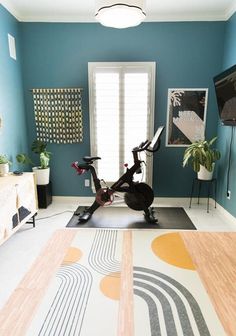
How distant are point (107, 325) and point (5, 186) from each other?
5.61ft

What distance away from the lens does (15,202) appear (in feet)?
8.43

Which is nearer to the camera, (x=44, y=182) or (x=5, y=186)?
(x=5, y=186)

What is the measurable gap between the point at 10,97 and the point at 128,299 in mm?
3080

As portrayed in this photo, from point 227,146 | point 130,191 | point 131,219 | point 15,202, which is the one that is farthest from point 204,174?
point 15,202

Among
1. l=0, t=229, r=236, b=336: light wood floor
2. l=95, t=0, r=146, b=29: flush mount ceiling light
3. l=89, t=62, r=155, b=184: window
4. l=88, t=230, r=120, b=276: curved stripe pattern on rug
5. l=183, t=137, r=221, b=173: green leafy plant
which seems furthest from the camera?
l=89, t=62, r=155, b=184: window

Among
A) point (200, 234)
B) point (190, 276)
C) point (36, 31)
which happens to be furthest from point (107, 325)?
point (36, 31)

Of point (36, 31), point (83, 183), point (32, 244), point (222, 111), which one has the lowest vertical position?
point (32, 244)

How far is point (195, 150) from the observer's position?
11.0 ft

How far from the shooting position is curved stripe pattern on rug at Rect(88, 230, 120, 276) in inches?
77.7

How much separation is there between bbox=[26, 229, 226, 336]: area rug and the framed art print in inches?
80.6

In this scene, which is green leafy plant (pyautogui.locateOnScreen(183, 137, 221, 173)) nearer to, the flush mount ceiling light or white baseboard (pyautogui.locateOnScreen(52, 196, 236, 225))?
white baseboard (pyautogui.locateOnScreen(52, 196, 236, 225))

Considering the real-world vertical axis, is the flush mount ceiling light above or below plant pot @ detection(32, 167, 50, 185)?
above

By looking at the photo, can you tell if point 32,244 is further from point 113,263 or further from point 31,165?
point 31,165

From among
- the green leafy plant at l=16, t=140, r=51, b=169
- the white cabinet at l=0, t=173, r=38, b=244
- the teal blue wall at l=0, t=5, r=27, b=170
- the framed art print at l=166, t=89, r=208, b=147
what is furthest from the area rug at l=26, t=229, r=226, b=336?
the framed art print at l=166, t=89, r=208, b=147
